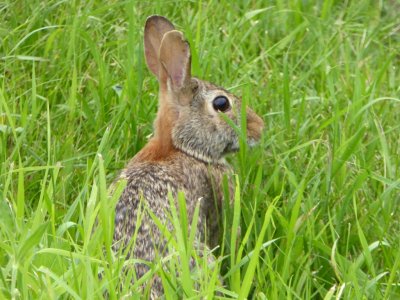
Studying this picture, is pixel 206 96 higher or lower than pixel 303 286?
higher

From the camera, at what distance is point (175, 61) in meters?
5.88

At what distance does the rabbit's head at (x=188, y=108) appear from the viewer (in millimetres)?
5828

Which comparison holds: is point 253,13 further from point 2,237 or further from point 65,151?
point 2,237

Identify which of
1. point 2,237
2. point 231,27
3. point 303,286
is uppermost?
point 231,27

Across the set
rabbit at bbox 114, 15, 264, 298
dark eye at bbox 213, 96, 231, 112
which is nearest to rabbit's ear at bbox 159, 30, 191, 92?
rabbit at bbox 114, 15, 264, 298

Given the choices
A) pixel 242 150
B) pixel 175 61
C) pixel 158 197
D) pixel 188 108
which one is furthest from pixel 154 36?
pixel 158 197

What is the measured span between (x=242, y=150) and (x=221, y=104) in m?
0.34

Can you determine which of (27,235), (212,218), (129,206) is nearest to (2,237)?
(27,235)

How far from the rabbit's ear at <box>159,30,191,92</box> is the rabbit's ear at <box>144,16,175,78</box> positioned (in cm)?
10

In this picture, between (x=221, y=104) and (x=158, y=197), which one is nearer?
(x=158, y=197)

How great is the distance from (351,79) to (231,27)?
0.74 m

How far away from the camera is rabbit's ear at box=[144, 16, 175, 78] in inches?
236

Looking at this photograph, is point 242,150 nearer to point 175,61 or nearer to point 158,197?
point 175,61

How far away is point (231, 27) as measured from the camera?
22.4ft
